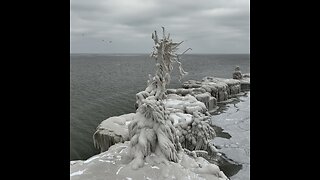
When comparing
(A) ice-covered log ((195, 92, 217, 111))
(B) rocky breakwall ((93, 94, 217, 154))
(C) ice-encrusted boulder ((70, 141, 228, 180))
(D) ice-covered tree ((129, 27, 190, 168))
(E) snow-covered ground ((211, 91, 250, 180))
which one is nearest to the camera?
(C) ice-encrusted boulder ((70, 141, 228, 180))

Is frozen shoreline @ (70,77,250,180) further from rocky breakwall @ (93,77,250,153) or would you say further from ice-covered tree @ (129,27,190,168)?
ice-covered tree @ (129,27,190,168)

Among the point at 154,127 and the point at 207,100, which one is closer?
the point at 154,127

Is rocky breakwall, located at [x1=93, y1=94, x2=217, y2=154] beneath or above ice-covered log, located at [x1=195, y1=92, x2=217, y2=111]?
beneath

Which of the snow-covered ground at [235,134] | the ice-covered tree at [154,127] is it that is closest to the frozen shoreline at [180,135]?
the snow-covered ground at [235,134]

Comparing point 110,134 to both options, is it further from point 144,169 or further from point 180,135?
point 144,169

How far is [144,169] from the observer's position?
33.2 ft

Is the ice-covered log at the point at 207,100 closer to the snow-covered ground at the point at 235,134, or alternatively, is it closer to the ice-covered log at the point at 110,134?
the snow-covered ground at the point at 235,134

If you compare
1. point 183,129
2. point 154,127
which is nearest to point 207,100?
point 183,129

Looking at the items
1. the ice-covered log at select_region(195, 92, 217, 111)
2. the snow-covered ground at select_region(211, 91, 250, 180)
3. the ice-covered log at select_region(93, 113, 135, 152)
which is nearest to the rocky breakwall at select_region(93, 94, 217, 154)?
the ice-covered log at select_region(93, 113, 135, 152)

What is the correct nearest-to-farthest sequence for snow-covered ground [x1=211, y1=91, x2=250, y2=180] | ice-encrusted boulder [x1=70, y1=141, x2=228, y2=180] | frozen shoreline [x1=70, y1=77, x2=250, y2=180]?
ice-encrusted boulder [x1=70, y1=141, x2=228, y2=180]
frozen shoreline [x1=70, y1=77, x2=250, y2=180]
snow-covered ground [x1=211, y1=91, x2=250, y2=180]

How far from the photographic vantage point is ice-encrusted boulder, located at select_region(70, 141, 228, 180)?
32.0 feet

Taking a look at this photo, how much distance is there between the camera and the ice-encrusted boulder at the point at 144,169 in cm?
977

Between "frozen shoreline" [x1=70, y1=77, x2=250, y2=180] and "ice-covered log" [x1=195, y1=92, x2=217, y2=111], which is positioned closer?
"frozen shoreline" [x1=70, y1=77, x2=250, y2=180]
